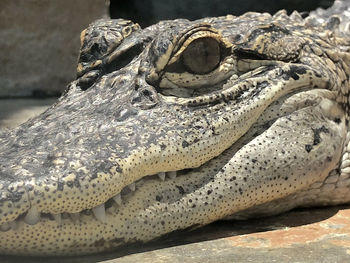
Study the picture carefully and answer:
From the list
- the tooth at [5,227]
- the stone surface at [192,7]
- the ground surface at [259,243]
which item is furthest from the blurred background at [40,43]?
the tooth at [5,227]

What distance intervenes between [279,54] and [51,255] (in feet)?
4.77

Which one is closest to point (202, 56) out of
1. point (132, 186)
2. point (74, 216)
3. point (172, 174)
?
point (172, 174)

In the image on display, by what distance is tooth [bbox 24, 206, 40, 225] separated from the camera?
252cm

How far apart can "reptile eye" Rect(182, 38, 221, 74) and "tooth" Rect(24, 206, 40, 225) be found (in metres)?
1.02

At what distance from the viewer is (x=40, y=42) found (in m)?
7.36

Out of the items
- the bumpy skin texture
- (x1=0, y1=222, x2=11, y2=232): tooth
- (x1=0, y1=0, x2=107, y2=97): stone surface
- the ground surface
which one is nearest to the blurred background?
(x1=0, y1=0, x2=107, y2=97): stone surface

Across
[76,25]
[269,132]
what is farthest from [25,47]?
[269,132]

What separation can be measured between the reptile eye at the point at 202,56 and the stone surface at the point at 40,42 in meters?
4.34

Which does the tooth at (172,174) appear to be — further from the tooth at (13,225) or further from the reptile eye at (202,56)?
the tooth at (13,225)

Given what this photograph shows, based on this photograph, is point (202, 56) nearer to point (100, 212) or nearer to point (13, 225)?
point (100, 212)

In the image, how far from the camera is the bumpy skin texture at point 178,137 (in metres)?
2.62

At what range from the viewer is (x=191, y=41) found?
3.11m

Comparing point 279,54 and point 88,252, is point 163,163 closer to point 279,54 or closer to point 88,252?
point 88,252

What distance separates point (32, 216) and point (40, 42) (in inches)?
200
